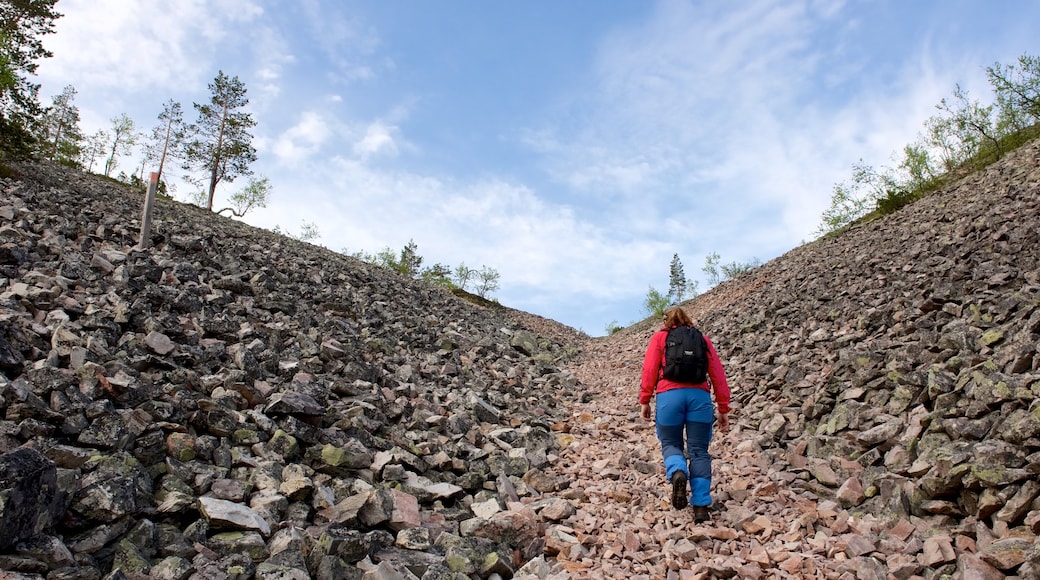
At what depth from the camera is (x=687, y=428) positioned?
6160 millimetres

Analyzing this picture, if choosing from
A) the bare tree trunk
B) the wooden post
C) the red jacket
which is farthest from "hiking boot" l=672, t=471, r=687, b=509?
the bare tree trunk

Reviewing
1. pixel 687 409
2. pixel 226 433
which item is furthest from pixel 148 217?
pixel 687 409

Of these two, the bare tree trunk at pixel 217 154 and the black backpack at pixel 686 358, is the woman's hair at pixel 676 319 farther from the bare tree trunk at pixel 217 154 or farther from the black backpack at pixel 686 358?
the bare tree trunk at pixel 217 154

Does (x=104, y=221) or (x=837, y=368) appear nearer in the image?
(x=837, y=368)

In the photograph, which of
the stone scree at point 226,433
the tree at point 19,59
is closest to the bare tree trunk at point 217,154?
the tree at point 19,59

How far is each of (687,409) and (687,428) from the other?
22cm

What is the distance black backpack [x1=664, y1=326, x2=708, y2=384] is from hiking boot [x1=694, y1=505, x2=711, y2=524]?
1366 millimetres

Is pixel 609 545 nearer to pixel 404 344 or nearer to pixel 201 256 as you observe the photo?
pixel 404 344

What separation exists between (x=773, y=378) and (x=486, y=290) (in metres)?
52.2

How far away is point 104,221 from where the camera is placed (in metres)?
11.9

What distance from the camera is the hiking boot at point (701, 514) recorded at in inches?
221

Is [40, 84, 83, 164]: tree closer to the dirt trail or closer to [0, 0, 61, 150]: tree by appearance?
[0, 0, 61, 150]: tree

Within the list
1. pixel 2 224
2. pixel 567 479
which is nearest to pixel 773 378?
pixel 567 479

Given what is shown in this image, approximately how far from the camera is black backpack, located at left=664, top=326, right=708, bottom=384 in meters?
6.16
